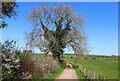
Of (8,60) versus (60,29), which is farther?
(60,29)

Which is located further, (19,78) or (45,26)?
(45,26)

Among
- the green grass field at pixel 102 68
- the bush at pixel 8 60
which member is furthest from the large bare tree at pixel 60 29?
the bush at pixel 8 60

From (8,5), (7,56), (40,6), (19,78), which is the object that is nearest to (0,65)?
(7,56)

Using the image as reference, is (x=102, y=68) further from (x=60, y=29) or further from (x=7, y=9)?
(x=7, y=9)

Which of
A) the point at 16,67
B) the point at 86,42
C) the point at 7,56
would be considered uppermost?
the point at 86,42

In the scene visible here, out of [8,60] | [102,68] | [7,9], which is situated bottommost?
[102,68]

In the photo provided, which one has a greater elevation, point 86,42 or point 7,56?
point 86,42

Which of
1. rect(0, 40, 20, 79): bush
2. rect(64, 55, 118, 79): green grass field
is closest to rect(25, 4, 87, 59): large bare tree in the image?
rect(64, 55, 118, 79): green grass field

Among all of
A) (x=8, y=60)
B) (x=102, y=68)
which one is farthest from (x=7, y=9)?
(x=102, y=68)

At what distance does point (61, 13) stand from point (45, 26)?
2.40 meters

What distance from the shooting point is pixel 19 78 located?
5211 mm

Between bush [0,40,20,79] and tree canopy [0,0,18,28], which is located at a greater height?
tree canopy [0,0,18,28]

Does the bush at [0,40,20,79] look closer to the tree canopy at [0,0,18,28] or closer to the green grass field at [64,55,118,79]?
the tree canopy at [0,0,18,28]

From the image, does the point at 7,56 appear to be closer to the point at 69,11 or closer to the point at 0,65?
the point at 0,65
